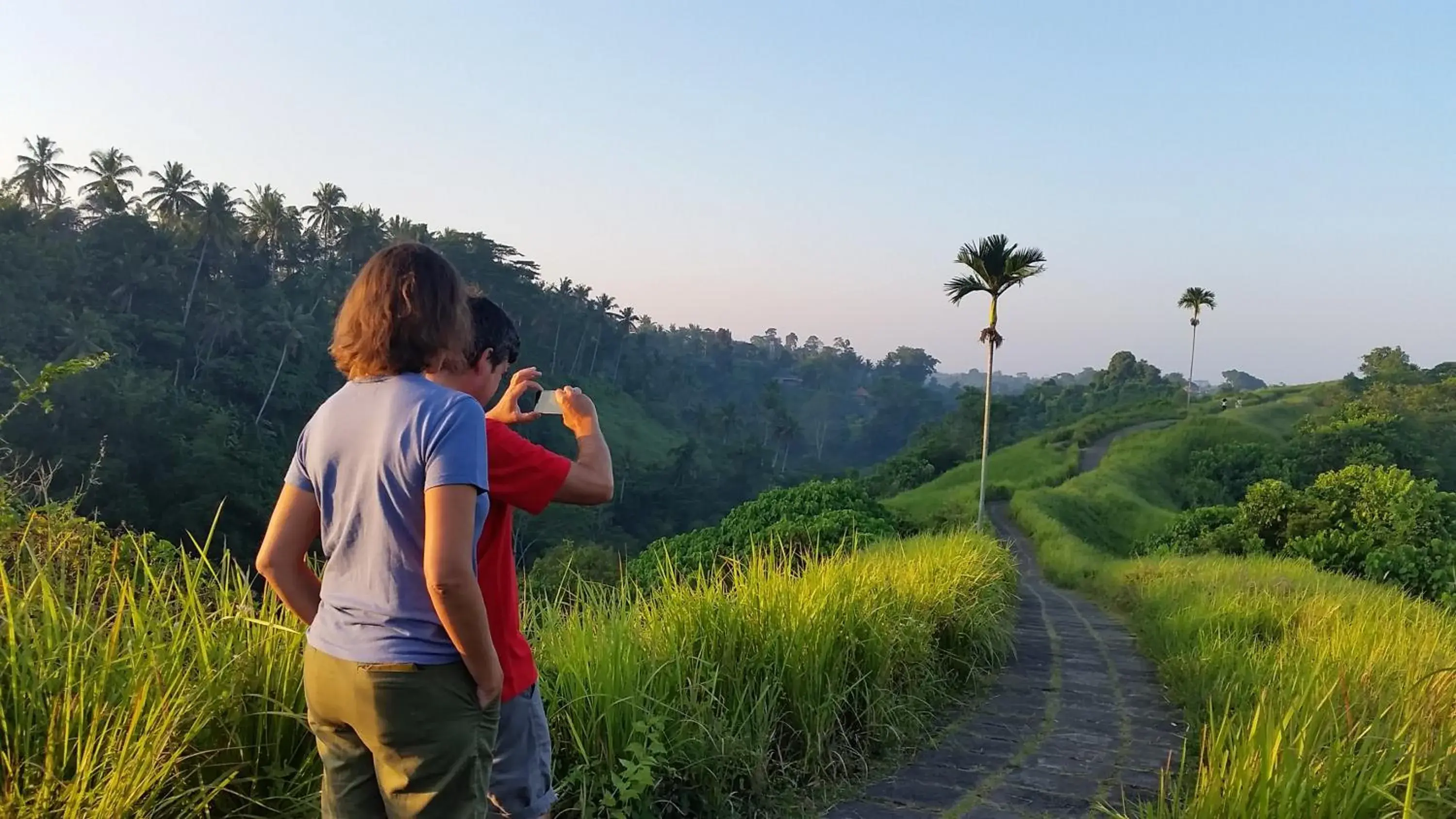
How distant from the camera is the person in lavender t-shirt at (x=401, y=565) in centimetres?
158

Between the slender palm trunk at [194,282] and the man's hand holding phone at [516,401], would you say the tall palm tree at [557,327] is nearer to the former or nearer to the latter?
the slender palm trunk at [194,282]

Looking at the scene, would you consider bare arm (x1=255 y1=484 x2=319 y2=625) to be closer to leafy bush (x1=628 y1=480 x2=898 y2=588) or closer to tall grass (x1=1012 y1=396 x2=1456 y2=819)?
tall grass (x1=1012 y1=396 x2=1456 y2=819)

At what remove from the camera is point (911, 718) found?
417cm

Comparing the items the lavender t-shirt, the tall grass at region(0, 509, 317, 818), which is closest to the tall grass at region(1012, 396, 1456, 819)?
the lavender t-shirt

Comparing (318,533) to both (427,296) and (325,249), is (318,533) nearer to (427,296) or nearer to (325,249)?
(427,296)

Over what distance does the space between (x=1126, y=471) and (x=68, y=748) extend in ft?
120

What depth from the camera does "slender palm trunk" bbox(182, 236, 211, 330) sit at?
128ft

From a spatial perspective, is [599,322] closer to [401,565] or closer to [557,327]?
[557,327]

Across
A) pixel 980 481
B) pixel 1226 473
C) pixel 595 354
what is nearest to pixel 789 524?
pixel 980 481

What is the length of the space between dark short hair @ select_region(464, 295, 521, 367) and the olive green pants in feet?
2.10

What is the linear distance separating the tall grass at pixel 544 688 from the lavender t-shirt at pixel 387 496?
0.59 metres

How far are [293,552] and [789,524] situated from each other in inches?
521

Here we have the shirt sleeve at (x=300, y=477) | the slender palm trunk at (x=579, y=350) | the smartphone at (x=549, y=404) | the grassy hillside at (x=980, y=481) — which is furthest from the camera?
the slender palm trunk at (x=579, y=350)

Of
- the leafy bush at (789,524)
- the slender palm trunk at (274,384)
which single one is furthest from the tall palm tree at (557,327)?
the leafy bush at (789,524)
